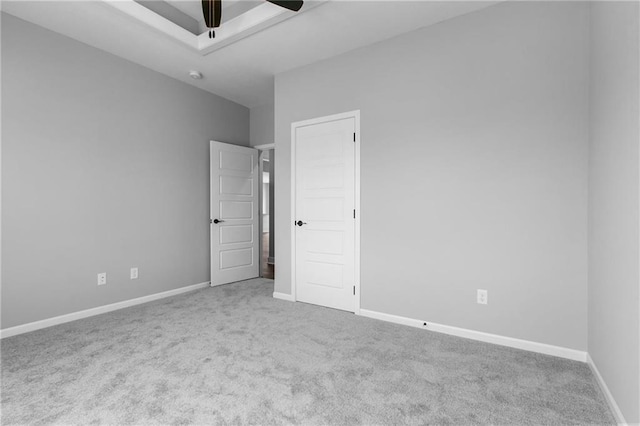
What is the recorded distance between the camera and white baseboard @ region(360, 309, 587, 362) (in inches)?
91.3

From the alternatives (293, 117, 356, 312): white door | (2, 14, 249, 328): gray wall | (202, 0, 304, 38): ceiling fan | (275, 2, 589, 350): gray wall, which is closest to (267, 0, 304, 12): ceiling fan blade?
(202, 0, 304, 38): ceiling fan

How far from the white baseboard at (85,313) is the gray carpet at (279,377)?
0.35ft

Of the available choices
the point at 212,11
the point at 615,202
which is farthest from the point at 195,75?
the point at 615,202

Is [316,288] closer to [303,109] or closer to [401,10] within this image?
[303,109]

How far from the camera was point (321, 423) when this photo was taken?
161 centimetres

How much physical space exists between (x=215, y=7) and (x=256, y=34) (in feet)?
1.58

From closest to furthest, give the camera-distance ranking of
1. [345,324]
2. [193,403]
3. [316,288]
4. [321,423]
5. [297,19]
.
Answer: [321,423] → [193,403] → [297,19] → [345,324] → [316,288]

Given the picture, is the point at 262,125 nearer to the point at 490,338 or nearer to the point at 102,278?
the point at 102,278

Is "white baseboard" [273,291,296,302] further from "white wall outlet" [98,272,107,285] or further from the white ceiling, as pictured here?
the white ceiling

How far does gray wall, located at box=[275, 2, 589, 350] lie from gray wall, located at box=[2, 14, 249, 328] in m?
2.19

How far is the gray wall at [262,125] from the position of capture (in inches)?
197

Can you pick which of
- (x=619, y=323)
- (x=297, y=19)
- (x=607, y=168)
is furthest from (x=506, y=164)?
(x=297, y=19)

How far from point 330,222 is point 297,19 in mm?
1987

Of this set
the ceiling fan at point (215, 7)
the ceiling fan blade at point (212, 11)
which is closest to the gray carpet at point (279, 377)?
the ceiling fan at point (215, 7)
